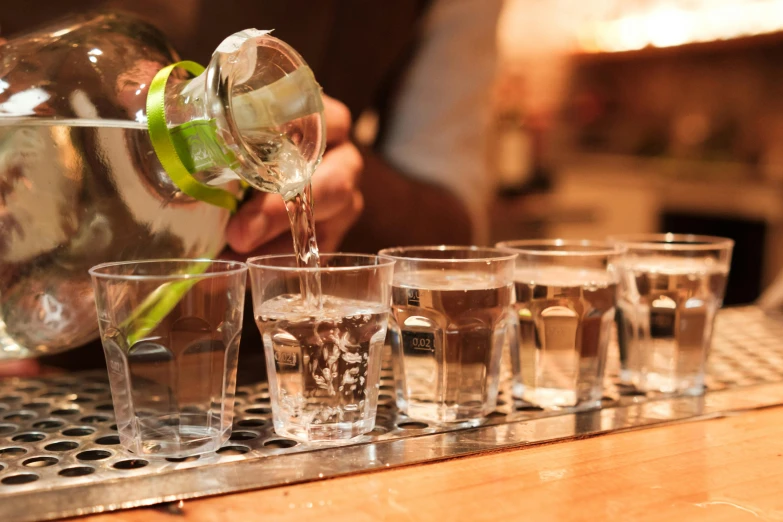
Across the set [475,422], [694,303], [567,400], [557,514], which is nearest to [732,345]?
[694,303]

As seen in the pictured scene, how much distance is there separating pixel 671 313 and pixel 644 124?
10.1 ft

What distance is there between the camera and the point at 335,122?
0.89 m

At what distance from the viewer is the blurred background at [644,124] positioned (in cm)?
284

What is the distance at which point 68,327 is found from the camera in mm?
646

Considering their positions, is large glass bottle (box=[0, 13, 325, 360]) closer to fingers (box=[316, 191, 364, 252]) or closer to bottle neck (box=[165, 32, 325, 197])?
bottle neck (box=[165, 32, 325, 197])

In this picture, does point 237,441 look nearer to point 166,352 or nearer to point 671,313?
point 166,352

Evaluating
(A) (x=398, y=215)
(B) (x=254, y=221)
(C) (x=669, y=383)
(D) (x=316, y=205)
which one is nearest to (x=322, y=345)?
(B) (x=254, y=221)

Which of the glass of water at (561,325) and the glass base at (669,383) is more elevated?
the glass of water at (561,325)

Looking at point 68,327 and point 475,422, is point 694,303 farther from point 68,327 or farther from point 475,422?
point 68,327

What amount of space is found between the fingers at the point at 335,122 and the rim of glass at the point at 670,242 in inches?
12.8

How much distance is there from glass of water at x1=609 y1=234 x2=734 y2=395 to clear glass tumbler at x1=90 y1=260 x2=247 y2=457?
41cm

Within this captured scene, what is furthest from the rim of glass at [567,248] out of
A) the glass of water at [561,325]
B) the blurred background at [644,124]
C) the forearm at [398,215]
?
the blurred background at [644,124]

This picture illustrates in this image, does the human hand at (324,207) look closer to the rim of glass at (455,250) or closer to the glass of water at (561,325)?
the rim of glass at (455,250)

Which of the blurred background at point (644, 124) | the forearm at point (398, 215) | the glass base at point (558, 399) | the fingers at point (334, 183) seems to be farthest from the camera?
the blurred background at point (644, 124)
